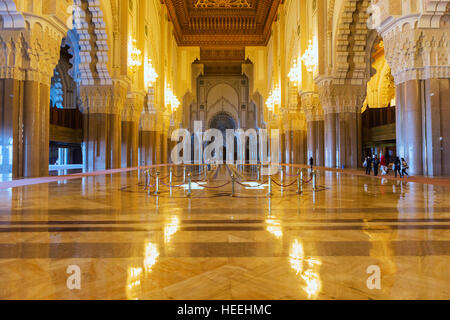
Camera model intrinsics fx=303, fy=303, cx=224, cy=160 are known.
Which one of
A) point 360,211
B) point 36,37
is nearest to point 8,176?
point 36,37

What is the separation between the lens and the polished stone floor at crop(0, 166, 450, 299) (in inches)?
63.4

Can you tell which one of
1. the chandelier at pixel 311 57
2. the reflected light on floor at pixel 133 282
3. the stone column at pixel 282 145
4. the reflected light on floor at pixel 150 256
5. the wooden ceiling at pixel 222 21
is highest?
the wooden ceiling at pixel 222 21

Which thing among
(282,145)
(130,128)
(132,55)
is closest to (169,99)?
(130,128)

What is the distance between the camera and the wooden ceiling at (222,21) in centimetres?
2256

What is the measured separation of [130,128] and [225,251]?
48.5 feet

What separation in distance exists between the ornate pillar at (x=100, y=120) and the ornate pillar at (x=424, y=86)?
10.2m

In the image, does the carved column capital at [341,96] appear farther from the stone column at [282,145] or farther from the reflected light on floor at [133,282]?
the reflected light on floor at [133,282]

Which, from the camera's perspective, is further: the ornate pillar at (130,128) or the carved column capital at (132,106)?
the ornate pillar at (130,128)

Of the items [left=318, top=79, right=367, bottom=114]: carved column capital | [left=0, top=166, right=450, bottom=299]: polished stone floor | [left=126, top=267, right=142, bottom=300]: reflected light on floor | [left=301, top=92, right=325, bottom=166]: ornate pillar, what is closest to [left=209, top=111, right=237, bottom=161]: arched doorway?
[left=301, top=92, right=325, bottom=166]: ornate pillar

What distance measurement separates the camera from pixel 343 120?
44.3 feet

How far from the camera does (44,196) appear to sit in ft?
16.5

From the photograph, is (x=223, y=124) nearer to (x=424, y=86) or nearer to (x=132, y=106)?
(x=132, y=106)

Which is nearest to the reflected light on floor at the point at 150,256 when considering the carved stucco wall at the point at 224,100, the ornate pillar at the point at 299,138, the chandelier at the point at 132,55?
the chandelier at the point at 132,55
